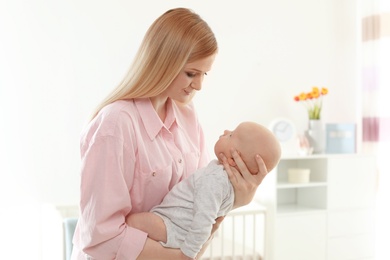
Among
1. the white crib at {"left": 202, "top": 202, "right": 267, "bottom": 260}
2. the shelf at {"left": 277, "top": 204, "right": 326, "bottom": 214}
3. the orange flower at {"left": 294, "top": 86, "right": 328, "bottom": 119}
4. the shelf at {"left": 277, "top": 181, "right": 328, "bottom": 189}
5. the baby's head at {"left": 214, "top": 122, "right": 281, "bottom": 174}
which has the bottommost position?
the white crib at {"left": 202, "top": 202, "right": 267, "bottom": 260}

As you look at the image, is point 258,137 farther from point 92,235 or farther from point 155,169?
point 92,235

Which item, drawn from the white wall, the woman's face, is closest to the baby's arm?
the woman's face

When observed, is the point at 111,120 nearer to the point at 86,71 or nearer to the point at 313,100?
the point at 86,71

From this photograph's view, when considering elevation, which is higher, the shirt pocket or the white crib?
the shirt pocket

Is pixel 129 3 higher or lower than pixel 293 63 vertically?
higher

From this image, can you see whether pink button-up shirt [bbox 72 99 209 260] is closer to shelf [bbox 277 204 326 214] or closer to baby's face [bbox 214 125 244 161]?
baby's face [bbox 214 125 244 161]

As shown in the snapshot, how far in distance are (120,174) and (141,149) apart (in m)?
0.10

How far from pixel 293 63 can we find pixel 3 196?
6.34ft

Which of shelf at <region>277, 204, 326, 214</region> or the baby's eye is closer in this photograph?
the baby's eye

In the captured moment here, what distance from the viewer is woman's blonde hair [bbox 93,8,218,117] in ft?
4.34

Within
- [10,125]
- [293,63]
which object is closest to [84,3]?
[10,125]

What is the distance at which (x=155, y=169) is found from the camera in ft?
4.46

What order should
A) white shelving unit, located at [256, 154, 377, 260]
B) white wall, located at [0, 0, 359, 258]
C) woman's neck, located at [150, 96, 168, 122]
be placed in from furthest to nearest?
1. white shelving unit, located at [256, 154, 377, 260]
2. white wall, located at [0, 0, 359, 258]
3. woman's neck, located at [150, 96, 168, 122]

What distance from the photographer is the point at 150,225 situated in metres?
1.33
